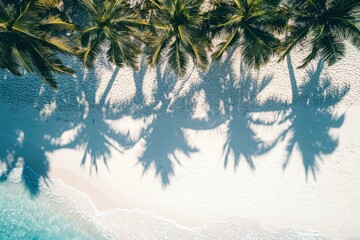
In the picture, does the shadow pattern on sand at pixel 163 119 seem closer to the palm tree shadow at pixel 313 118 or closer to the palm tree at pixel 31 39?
the palm tree shadow at pixel 313 118

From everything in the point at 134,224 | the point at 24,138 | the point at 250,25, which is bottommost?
the point at 134,224

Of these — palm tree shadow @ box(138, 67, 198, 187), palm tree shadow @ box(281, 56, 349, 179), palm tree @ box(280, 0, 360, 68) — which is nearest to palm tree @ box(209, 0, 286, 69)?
palm tree @ box(280, 0, 360, 68)

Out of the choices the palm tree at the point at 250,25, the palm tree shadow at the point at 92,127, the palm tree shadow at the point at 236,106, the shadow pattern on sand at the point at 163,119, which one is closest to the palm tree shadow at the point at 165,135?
the shadow pattern on sand at the point at 163,119

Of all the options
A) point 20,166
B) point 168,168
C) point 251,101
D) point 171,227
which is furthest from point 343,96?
point 20,166

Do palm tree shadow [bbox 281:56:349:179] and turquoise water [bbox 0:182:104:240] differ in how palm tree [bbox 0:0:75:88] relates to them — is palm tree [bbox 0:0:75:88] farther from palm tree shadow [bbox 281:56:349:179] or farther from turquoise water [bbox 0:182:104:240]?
palm tree shadow [bbox 281:56:349:179]

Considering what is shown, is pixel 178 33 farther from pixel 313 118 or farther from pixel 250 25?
pixel 313 118

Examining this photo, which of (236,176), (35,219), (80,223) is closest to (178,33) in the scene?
(236,176)

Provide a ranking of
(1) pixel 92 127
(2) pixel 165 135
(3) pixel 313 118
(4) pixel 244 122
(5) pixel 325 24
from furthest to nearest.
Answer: (1) pixel 92 127 → (2) pixel 165 135 → (4) pixel 244 122 → (3) pixel 313 118 → (5) pixel 325 24
